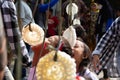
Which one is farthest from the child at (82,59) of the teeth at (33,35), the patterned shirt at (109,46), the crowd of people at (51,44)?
the patterned shirt at (109,46)

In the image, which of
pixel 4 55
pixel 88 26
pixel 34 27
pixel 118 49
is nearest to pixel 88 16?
pixel 88 26

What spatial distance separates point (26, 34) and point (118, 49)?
1328mm

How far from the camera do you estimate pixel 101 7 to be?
7.87 m

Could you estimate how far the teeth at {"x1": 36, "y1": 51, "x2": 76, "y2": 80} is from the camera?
60.8 inches

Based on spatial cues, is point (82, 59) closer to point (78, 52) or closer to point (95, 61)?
point (78, 52)

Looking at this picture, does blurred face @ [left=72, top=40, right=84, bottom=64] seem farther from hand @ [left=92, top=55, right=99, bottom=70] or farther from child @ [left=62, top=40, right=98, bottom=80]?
hand @ [left=92, top=55, right=99, bottom=70]

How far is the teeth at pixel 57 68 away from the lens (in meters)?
1.54

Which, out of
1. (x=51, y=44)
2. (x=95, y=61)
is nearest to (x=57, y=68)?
(x=51, y=44)

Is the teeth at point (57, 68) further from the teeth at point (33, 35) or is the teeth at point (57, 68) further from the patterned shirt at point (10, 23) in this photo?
the patterned shirt at point (10, 23)

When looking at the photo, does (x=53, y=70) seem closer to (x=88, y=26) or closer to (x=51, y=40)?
(x=51, y=40)

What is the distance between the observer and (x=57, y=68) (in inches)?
60.9

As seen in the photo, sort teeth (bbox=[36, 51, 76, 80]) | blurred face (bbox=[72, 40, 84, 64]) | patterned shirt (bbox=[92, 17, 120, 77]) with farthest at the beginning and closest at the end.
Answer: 1. patterned shirt (bbox=[92, 17, 120, 77])
2. blurred face (bbox=[72, 40, 84, 64])
3. teeth (bbox=[36, 51, 76, 80])

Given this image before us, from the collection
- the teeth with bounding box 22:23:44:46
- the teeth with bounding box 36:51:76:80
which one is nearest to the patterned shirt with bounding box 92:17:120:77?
the teeth with bounding box 22:23:44:46

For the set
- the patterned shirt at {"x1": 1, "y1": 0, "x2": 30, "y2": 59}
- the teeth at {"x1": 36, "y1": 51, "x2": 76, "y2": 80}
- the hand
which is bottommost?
the hand
